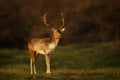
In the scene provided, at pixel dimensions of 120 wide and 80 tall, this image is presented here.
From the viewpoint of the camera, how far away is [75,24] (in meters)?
72.3

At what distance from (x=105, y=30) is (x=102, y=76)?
4267 centimetres

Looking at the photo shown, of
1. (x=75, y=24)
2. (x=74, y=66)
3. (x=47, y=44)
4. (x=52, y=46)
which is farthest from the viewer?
(x=75, y=24)

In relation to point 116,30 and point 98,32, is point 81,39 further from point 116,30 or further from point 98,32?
point 116,30

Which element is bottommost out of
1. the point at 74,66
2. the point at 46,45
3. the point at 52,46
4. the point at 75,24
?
the point at 52,46

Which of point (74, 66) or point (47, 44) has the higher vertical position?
point (74, 66)

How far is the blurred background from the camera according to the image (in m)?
59.6

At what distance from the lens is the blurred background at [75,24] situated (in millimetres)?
59625

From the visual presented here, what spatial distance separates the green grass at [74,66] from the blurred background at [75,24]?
48.8 ft

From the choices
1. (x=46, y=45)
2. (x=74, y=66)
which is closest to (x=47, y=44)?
(x=46, y=45)

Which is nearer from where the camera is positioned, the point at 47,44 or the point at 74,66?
the point at 47,44

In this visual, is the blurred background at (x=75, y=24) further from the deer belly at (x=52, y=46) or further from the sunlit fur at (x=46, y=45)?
the deer belly at (x=52, y=46)

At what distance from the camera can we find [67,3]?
97.5 metres

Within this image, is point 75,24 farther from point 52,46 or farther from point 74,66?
point 52,46

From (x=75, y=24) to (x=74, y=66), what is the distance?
42.3 meters
